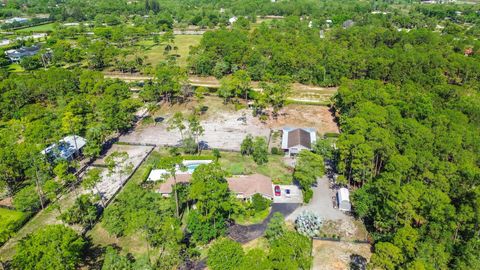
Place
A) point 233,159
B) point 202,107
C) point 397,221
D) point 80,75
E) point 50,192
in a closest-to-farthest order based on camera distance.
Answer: point 397,221 < point 50,192 < point 233,159 < point 202,107 < point 80,75

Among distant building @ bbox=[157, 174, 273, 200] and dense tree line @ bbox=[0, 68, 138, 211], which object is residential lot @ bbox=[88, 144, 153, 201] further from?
distant building @ bbox=[157, 174, 273, 200]

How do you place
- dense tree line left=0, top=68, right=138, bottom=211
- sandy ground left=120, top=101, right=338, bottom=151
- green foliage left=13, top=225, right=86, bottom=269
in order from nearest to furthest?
green foliage left=13, top=225, right=86, bottom=269 → dense tree line left=0, top=68, right=138, bottom=211 → sandy ground left=120, top=101, right=338, bottom=151

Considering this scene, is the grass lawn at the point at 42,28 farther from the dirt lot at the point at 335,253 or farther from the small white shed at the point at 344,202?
the dirt lot at the point at 335,253

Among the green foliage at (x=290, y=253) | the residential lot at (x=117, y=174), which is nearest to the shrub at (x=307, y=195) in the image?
the green foliage at (x=290, y=253)

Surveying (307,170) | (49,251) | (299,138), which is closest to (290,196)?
(307,170)

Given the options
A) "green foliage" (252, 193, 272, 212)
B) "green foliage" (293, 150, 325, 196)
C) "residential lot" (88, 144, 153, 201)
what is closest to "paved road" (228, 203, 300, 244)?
"green foliage" (252, 193, 272, 212)

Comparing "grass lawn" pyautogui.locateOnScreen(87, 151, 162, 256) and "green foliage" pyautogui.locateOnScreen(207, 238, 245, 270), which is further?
"grass lawn" pyautogui.locateOnScreen(87, 151, 162, 256)

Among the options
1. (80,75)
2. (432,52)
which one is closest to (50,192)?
(80,75)

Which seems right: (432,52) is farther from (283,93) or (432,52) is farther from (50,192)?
(50,192)
